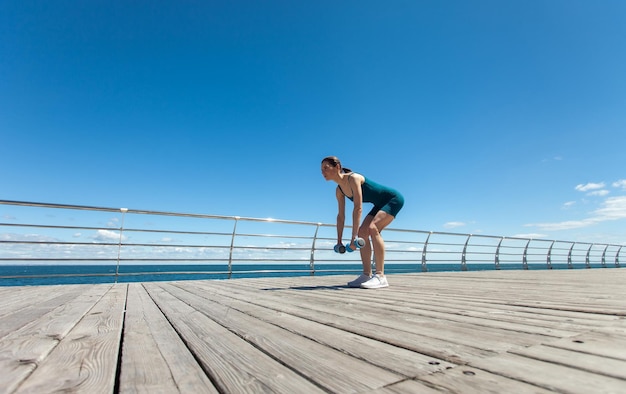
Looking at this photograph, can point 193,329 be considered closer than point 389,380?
No

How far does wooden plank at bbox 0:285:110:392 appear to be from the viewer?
0.71 metres

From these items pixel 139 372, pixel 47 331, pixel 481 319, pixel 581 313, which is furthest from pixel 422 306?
pixel 47 331

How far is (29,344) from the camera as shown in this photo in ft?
3.16

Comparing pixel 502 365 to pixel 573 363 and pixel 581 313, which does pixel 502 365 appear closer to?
pixel 573 363

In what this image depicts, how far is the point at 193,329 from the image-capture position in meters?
1.18

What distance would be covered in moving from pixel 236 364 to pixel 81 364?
0.39 m

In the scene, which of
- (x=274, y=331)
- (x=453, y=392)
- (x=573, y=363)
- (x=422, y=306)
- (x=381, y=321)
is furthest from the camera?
(x=422, y=306)

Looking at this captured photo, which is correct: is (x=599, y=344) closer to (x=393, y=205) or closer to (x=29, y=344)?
(x=29, y=344)

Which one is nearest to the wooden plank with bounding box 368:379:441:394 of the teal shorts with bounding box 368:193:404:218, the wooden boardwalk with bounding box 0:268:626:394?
the wooden boardwalk with bounding box 0:268:626:394

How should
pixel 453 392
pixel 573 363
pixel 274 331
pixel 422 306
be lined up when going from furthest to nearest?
pixel 422 306 → pixel 274 331 → pixel 573 363 → pixel 453 392

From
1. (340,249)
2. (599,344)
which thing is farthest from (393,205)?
(599,344)

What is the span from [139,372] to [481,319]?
4.00 feet

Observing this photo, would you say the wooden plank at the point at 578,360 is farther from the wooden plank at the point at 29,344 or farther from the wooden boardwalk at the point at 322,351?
the wooden plank at the point at 29,344

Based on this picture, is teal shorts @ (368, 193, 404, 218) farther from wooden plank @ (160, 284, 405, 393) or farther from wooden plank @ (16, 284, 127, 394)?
wooden plank @ (16, 284, 127, 394)
